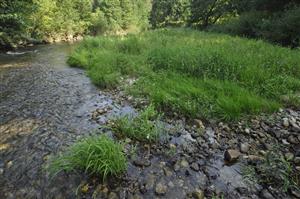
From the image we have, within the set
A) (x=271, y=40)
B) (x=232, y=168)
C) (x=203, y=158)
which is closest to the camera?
(x=232, y=168)

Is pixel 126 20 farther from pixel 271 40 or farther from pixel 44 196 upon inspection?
pixel 44 196

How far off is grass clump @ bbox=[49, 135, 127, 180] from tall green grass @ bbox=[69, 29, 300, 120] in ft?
7.23

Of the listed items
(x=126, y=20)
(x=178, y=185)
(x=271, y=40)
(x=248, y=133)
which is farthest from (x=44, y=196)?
(x=126, y=20)

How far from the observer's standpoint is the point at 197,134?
4312 mm

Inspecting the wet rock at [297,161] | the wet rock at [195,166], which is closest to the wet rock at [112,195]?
the wet rock at [195,166]

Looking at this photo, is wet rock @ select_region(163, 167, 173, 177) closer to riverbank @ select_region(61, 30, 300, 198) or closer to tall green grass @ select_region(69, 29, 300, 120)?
riverbank @ select_region(61, 30, 300, 198)

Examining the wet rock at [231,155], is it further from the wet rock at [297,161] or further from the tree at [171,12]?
the tree at [171,12]

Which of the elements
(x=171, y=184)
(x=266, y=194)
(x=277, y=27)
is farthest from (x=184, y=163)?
(x=277, y=27)

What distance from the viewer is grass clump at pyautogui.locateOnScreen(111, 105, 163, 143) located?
4.18 meters

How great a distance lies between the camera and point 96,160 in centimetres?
320

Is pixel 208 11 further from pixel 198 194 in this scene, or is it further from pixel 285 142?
pixel 198 194

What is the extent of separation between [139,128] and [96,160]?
1.31 meters

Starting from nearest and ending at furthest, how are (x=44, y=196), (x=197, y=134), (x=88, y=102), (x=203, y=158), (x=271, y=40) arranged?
(x=44, y=196)
(x=203, y=158)
(x=197, y=134)
(x=88, y=102)
(x=271, y=40)

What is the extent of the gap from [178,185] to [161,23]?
46420 millimetres
